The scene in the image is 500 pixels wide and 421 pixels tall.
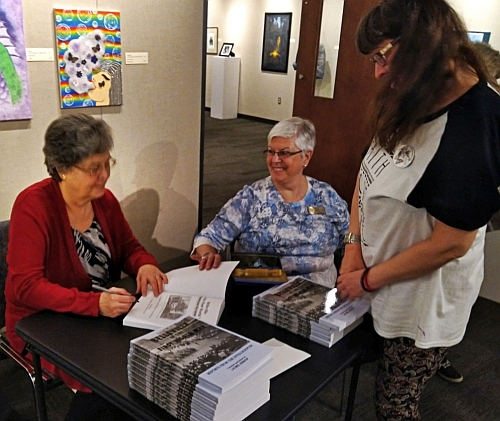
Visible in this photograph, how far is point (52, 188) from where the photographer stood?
1514 mm

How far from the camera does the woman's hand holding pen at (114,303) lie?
1.32 m

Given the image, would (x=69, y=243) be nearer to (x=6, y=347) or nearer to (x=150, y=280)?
(x=150, y=280)

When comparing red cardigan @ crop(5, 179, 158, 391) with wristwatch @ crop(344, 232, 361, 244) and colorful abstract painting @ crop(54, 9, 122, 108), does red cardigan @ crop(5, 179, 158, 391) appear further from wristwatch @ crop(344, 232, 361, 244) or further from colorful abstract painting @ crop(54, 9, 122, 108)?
colorful abstract painting @ crop(54, 9, 122, 108)

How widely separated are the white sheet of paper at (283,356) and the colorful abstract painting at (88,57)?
176 centimetres

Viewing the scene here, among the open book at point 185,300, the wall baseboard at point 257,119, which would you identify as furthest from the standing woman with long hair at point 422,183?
the wall baseboard at point 257,119

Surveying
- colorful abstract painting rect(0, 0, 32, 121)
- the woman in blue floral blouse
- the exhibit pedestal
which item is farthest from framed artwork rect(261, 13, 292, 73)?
the woman in blue floral blouse

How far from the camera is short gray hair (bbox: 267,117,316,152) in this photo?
197 centimetres

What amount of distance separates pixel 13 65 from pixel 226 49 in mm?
7914

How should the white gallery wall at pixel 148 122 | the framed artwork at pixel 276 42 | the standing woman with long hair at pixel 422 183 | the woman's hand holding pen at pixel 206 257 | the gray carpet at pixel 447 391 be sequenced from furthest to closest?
1. the framed artwork at pixel 276 42
2. the white gallery wall at pixel 148 122
3. the gray carpet at pixel 447 391
4. the woman's hand holding pen at pixel 206 257
5. the standing woman with long hair at pixel 422 183

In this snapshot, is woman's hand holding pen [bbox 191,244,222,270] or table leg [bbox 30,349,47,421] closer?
table leg [bbox 30,349,47,421]

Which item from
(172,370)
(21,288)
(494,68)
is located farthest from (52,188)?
(494,68)

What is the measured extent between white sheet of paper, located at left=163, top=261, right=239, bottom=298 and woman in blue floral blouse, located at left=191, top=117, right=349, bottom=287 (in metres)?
0.34

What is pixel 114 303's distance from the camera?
4.33 feet

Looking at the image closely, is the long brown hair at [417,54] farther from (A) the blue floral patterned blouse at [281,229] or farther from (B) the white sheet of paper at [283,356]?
(A) the blue floral patterned blouse at [281,229]
